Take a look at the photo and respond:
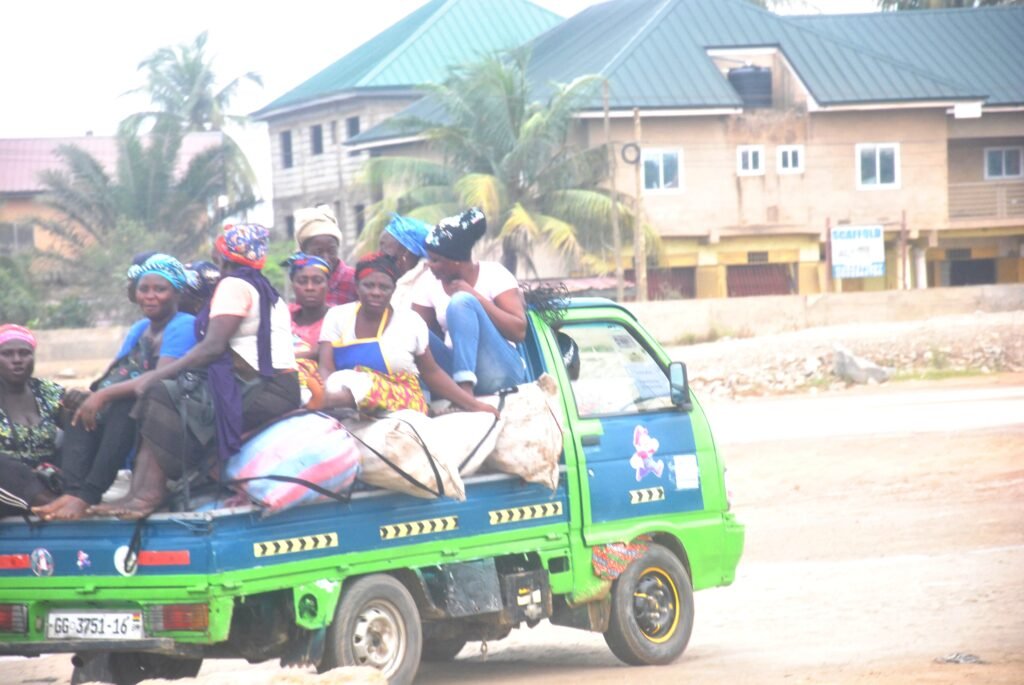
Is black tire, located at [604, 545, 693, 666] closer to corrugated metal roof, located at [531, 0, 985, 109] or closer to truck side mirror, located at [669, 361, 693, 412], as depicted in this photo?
truck side mirror, located at [669, 361, 693, 412]

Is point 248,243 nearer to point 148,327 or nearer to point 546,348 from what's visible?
point 148,327

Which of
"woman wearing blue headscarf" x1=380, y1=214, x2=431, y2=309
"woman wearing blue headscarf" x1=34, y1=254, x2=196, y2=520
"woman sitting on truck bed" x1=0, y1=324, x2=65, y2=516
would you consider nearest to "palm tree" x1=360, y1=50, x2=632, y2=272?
"woman wearing blue headscarf" x1=380, y1=214, x2=431, y2=309

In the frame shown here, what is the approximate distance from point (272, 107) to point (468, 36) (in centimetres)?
735

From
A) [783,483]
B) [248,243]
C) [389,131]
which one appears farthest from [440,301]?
[389,131]

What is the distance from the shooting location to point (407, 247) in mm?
8648

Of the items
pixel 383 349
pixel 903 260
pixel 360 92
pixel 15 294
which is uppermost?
pixel 360 92

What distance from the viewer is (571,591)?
335 inches

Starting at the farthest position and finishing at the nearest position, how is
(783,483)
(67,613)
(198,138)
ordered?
(198,138)
(783,483)
(67,613)

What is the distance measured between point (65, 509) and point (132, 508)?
0.41 meters

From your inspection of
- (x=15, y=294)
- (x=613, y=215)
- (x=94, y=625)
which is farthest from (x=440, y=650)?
(x=15, y=294)

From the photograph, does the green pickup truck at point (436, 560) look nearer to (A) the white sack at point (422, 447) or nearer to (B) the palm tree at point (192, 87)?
(A) the white sack at point (422, 447)

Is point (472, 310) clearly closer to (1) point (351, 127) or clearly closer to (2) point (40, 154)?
(1) point (351, 127)

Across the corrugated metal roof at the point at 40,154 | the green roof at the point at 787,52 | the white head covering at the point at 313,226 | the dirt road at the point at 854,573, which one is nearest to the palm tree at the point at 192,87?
the corrugated metal roof at the point at 40,154

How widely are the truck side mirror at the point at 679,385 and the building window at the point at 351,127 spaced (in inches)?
1802
